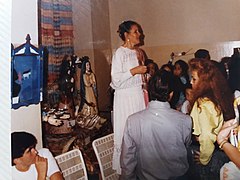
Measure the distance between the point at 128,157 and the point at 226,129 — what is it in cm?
26

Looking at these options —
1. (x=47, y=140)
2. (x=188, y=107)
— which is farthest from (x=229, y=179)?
(x=47, y=140)

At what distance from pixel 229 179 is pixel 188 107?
7.8 inches

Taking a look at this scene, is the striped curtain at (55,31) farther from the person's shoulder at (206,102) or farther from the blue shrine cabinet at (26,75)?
the person's shoulder at (206,102)

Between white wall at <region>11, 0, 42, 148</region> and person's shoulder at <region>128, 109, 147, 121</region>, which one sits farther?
person's shoulder at <region>128, 109, 147, 121</region>

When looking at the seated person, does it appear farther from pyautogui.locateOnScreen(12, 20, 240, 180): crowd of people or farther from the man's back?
the man's back

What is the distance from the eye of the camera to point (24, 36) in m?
0.72

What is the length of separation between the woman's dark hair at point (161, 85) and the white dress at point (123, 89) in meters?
0.03

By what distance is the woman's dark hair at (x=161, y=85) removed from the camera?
80cm

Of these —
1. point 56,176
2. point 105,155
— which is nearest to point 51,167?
point 56,176

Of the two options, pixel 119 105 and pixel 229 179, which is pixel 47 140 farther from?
pixel 229 179

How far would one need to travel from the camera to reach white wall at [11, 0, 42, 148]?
70 centimetres

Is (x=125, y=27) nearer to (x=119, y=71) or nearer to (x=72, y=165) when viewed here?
(x=119, y=71)

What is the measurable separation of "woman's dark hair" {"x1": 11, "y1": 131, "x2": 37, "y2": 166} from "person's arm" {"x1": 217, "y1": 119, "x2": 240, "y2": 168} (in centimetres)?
45

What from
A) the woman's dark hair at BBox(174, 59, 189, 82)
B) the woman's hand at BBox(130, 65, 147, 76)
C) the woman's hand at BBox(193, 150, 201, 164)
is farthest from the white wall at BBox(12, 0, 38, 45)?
the woman's hand at BBox(193, 150, 201, 164)
